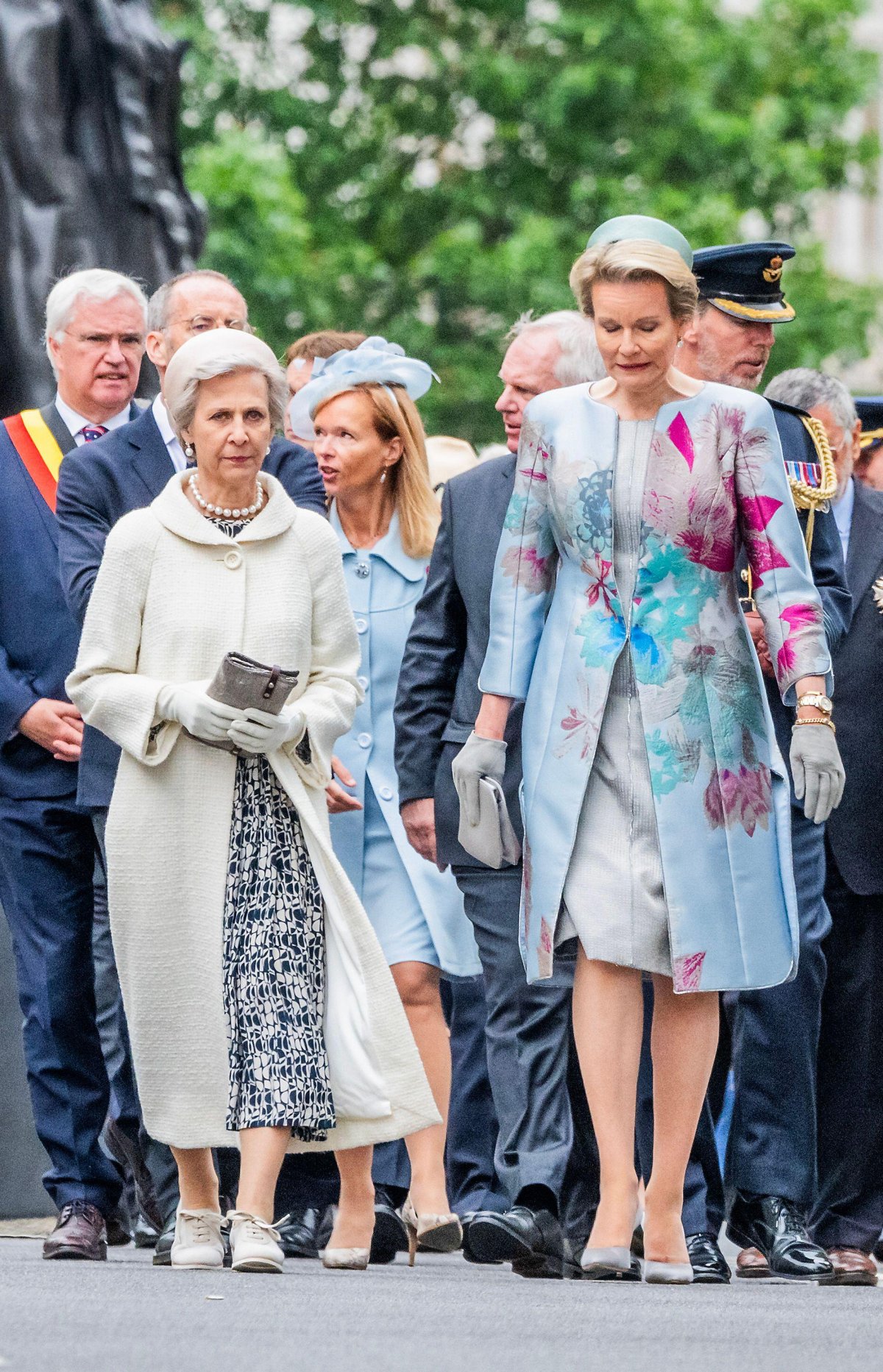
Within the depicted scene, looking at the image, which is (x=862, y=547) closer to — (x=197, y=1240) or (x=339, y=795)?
(x=339, y=795)

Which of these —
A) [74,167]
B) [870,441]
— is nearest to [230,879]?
[870,441]

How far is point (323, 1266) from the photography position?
6863mm

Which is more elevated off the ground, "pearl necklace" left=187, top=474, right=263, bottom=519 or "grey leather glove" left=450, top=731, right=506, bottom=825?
"pearl necklace" left=187, top=474, right=263, bottom=519

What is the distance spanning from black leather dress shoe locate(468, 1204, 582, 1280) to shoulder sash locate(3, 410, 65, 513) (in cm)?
210

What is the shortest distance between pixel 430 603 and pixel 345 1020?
4.07 feet

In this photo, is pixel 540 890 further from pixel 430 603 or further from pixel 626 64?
pixel 626 64

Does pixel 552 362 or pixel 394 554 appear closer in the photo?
pixel 552 362

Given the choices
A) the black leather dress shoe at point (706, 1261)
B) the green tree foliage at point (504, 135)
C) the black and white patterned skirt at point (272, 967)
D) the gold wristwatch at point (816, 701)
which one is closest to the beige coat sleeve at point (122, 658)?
the black and white patterned skirt at point (272, 967)

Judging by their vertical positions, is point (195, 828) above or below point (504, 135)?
below

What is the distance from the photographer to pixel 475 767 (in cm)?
655

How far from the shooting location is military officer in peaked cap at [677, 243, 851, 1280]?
23.1 ft

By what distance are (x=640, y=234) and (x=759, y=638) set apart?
1069mm

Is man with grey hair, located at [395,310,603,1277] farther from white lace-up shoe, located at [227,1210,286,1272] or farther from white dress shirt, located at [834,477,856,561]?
white dress shirt, located at [834,477,856,561]

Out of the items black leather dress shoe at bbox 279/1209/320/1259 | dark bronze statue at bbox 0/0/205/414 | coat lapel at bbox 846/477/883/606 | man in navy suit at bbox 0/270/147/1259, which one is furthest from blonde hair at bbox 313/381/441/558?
dark bronze statue at bbox 0/0/205/414
